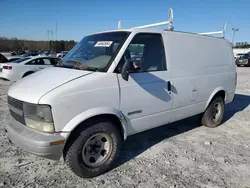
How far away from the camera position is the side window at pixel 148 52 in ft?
11.4

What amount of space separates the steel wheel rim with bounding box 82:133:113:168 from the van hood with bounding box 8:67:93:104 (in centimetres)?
87

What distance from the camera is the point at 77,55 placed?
145 inches

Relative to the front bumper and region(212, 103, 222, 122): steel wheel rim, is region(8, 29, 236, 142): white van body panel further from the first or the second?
region(212, 103, 222, 122): steel wheel rim

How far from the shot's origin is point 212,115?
5.23m

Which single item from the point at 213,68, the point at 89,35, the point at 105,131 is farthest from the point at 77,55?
the point at 213,68

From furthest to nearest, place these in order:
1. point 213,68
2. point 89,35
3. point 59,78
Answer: point 213,68 < point 89,35 < point 59,78

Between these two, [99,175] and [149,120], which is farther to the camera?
[149,120]

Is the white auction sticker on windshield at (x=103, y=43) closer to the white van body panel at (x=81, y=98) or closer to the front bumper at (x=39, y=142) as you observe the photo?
the white van body panel at (x=81, y=98)

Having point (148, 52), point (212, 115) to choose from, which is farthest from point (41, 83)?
point (212, 115)

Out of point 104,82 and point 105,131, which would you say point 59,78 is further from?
point 105,131

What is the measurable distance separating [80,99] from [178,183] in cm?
178

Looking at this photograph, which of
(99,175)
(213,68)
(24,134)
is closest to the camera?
(24,134)

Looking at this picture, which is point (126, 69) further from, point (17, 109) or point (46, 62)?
point (46, 62)

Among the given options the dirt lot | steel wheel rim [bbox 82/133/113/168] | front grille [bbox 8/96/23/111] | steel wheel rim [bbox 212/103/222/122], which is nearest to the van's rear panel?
steel wheel rim [bbox 212/103/222/122]
